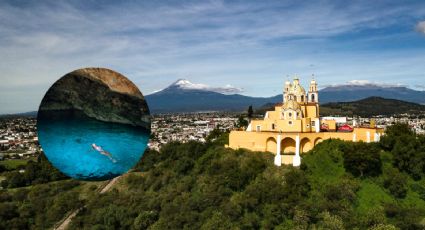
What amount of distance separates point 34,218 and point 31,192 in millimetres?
3148

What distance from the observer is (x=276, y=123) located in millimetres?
24344

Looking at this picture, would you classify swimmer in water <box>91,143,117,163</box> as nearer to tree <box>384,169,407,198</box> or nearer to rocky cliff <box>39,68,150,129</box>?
rocky cliff <box>39,68,150,129</box>

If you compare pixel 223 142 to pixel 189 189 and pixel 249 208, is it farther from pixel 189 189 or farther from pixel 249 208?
pixel 249 208

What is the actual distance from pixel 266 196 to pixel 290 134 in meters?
4.16

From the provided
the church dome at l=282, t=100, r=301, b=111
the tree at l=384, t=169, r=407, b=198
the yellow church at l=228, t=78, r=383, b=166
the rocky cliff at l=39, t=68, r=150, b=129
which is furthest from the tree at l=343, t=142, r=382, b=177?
the rocky cliff at l=39, t=68, r=150, b=129

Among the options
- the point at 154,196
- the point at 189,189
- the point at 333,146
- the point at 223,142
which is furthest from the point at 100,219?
the point at 333,146

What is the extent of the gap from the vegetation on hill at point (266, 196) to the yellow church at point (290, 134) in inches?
21.1

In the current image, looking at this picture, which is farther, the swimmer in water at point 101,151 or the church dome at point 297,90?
the church dome at point 297,90

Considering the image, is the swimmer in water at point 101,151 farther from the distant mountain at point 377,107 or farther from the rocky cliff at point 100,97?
the distant mountain at point 377,107

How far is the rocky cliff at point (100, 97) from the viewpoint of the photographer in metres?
3.36

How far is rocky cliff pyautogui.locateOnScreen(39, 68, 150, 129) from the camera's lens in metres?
3.36

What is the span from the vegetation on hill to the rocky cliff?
52.9 ft

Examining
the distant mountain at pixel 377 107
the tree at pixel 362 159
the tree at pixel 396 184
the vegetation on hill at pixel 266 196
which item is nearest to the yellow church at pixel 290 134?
the vegetation on hill at pixel 266 196

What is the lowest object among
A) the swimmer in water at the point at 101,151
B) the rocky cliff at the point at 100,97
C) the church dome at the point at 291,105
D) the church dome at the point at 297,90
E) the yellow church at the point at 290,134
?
the yellow church at the point at 290,134
